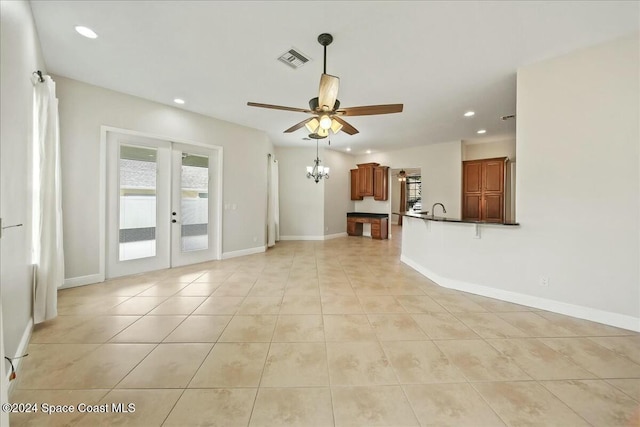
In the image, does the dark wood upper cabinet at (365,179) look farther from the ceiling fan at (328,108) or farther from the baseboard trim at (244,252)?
the ceiling fan at (328,108)

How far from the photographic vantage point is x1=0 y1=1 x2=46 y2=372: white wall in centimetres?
163

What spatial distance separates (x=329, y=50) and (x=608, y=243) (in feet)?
12.1

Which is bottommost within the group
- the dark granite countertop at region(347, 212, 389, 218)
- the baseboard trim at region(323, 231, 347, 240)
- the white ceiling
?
the baseboard trim at region(323, 231, 347, 240)

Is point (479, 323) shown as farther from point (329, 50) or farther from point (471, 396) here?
point (329, 50)

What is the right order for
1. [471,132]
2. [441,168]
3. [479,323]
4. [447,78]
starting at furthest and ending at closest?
[441,168], [471,132], [447,78], [479,323]

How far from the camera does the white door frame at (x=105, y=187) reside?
365 centimetres

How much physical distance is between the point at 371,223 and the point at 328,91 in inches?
Answer: 244

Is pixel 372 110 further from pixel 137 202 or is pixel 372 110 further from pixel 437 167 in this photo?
pixel 437 167

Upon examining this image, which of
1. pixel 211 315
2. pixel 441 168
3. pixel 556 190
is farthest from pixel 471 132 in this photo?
pixel 211 315

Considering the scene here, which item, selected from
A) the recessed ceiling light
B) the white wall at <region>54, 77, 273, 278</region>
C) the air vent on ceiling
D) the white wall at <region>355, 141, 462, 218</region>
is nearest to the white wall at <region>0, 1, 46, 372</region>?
the recessed ceiling light

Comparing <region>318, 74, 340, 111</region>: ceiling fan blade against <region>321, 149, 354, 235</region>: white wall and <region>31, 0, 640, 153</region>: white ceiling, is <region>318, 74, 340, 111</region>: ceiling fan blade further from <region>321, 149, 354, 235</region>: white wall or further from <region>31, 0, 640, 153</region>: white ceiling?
<region>321, 149, 354, 235</region>: white wall

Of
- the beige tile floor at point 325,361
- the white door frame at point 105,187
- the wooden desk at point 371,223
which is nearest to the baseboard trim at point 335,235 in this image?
the wooden desk at point 371,223

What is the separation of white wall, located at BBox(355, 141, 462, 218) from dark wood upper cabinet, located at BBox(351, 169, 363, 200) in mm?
1051

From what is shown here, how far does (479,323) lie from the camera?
2.47 metres
